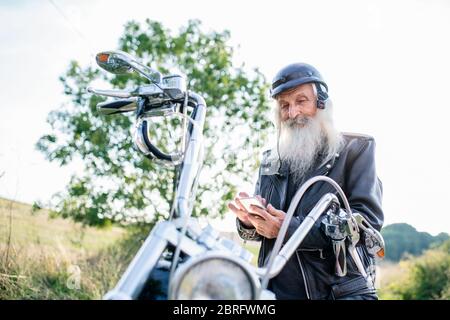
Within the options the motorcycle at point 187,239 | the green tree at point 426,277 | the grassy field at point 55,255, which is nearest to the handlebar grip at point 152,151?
the motorcycle at point 187,239

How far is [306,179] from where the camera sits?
234cm

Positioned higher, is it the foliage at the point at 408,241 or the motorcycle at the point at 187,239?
the motorcycle at the point at 187,239

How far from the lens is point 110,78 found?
9.34m

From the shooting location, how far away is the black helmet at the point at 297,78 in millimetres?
2426

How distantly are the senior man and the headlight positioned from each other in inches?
33.9

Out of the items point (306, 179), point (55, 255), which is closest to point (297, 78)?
point (306, 179)

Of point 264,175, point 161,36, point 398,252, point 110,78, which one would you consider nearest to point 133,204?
point 110,78

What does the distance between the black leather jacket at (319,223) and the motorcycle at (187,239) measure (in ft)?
0.44

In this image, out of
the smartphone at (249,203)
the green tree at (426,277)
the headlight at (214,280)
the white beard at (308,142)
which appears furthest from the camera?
the green tree at (426,277)

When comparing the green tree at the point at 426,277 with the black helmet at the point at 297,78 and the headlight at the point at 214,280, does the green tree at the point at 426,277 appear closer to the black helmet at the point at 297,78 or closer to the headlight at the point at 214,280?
the black helmet at the point at 297,78

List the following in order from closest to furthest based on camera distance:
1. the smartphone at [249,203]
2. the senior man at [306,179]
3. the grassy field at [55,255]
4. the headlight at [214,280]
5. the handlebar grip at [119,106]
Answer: the headlight at [214,280]
the handlebar grip at [119,106]
the smartphone at [249,203]
the senior man at [306,179]
the grassy field at [55,255]

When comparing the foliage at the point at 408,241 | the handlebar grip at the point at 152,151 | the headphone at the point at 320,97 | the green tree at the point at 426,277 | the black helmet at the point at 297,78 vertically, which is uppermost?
the black helmet at the point at 297,78

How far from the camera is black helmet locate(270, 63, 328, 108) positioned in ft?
7.96
